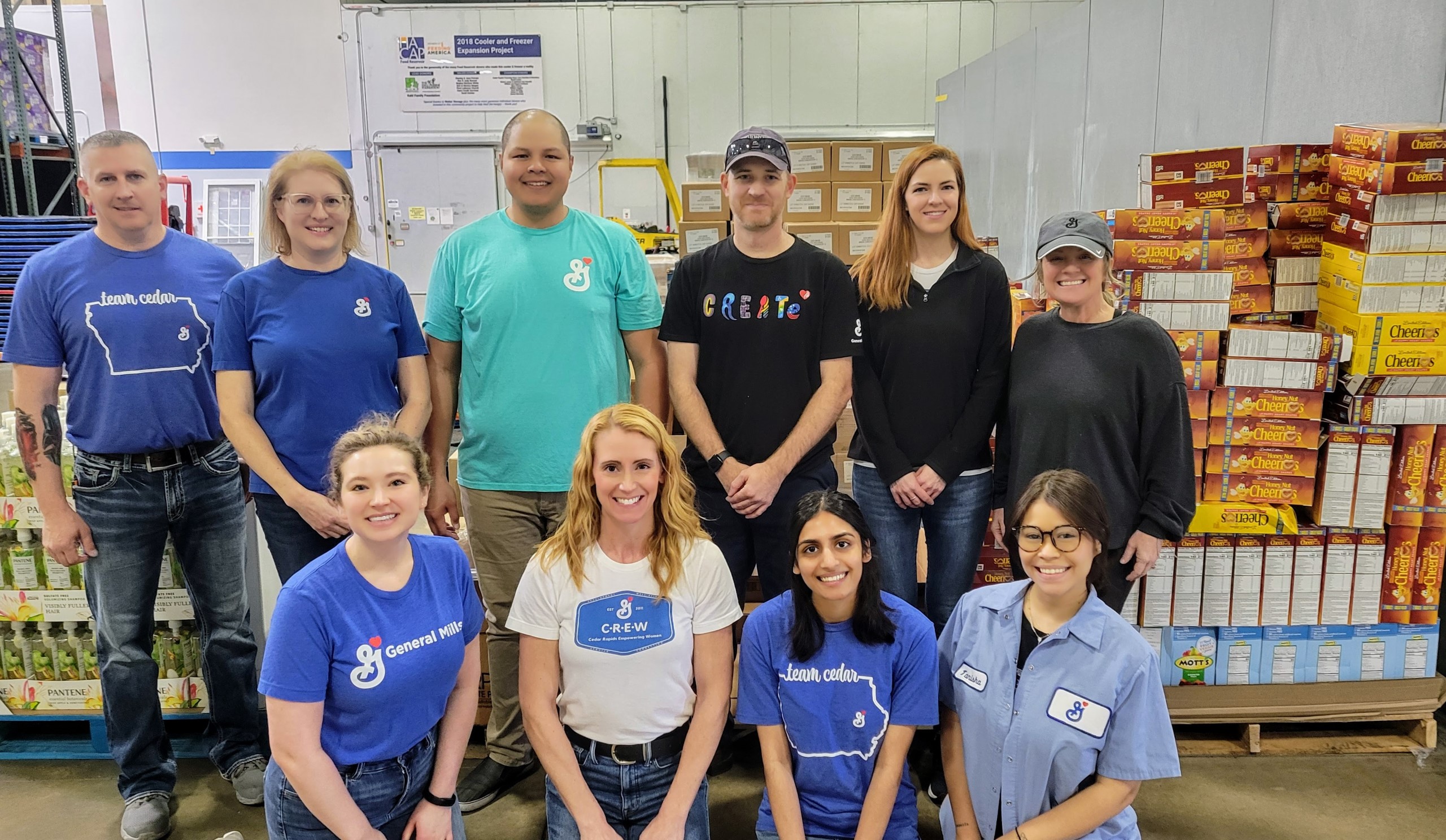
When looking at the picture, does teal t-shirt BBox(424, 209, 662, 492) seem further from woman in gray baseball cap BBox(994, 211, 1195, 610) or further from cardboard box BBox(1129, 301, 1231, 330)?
cardboard box BBox(1129, 301, 1231, 330)

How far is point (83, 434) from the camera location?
246 cm

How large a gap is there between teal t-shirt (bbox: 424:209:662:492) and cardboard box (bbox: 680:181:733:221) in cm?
364

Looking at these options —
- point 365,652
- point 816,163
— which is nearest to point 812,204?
point 816,163

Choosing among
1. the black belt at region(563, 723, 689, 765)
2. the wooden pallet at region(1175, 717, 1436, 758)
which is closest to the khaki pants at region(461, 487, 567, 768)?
the black belt at region(563, 723, 689, 765)

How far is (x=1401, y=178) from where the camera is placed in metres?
2.55

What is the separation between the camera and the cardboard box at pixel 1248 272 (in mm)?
2838

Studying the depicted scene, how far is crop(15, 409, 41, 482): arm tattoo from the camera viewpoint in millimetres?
2453

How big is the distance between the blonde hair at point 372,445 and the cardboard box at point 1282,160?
8.36ft

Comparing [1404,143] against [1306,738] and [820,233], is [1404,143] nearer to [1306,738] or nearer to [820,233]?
[1306,738]

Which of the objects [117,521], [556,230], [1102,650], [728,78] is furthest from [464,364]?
[728,78]

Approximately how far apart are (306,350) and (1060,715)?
1.85 meters

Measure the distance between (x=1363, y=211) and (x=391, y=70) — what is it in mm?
8612

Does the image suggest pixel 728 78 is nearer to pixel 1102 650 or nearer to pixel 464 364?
pixel 464 364

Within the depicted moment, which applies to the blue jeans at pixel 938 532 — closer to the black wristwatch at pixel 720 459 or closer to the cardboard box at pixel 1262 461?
the black wristwatch at pixel 720 459
